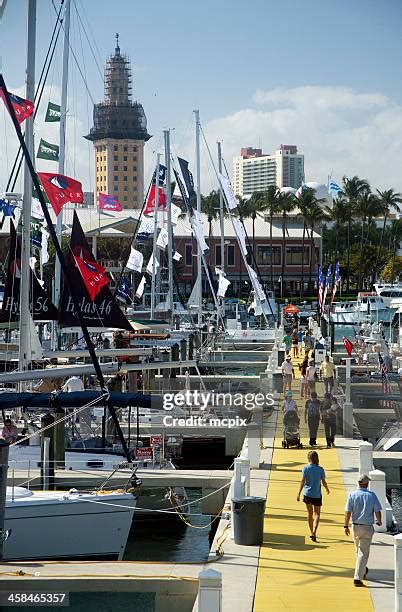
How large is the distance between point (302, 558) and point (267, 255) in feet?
387

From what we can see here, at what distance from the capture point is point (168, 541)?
22328 mm

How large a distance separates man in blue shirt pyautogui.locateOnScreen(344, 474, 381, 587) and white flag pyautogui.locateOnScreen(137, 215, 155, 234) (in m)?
46.3

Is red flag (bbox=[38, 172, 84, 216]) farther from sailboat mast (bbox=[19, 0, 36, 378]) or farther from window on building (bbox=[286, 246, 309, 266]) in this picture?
window on building (bbox=[286, 246, 309, 266])

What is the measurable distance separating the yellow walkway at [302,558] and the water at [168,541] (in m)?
2.07

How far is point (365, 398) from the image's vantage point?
2970 centimetres

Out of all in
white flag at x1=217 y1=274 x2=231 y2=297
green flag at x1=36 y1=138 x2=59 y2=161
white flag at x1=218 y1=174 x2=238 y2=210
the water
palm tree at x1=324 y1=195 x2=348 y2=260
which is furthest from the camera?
palm tree at x1=324 y1=195 x2=348 y2=260

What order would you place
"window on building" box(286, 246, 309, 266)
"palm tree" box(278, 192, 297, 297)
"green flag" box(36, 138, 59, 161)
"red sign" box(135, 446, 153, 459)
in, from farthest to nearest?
"window on building" box(286, 246, 309, 266) → "palm tree" box(278, 192, 297, 297) → "green flag" box(36, 138, 59, 161) → "red sign" box(135, 446, 153, 459)

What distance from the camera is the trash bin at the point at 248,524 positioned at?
16266mm

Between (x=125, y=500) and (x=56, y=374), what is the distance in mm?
5755

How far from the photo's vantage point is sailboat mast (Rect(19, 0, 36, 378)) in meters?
25.8

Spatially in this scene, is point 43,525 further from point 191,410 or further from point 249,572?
point 191,410

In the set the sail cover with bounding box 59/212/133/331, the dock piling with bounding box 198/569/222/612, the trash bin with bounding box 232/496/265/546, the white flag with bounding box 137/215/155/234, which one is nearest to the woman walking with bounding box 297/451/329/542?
the trash bin with bounding box 232/496/265/546

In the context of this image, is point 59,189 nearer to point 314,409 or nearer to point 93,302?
point 93,302

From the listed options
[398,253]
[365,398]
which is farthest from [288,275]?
[365,398]
